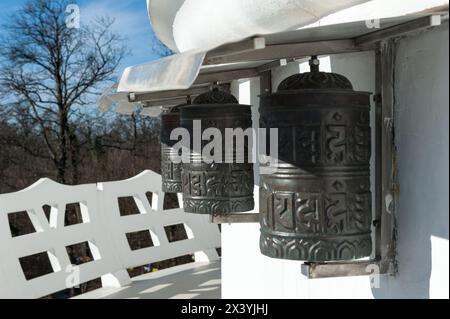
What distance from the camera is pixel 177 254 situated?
6.68 metres

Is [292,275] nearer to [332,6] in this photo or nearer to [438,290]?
[438,290]

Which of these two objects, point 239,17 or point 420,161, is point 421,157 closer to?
point 420,161

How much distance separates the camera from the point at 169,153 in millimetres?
4301

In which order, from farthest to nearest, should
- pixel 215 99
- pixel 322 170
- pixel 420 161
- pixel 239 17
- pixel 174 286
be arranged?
pixel 174 286
pixel 215 99
pixel 239 17
pixel 420 161
pixel 322 170

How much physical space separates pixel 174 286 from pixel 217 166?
3340 millimetres

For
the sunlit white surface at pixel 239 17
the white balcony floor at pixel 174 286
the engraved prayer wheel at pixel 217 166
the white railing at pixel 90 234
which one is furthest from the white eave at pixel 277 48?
the white balcony floor at pixel 174 286

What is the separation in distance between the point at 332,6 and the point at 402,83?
0.42 meters

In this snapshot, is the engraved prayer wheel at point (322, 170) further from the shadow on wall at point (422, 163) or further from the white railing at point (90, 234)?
the white railing at point (90, 234)

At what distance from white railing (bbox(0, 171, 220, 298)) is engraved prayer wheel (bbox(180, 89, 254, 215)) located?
247 centimetres

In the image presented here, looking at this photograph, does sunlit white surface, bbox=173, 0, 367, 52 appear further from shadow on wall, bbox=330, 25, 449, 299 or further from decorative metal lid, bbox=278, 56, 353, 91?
shadow on wall, bbox=330, 25, 449, 299

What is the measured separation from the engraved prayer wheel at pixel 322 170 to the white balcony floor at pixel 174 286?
357cm

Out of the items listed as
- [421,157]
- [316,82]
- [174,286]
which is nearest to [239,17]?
[316,82]

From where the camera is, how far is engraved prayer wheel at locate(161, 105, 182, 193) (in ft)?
13.6

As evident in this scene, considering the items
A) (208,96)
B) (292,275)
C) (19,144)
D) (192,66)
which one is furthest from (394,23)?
(19,144)
